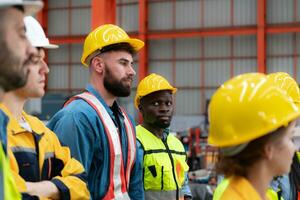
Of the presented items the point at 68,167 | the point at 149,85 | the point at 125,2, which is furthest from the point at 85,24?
the point at 68,167

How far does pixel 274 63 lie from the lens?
17.9m

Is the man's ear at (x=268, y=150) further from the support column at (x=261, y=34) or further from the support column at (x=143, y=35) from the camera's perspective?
the support column at (x=143, y=35)

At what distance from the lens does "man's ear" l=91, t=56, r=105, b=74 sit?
3766 millimetres

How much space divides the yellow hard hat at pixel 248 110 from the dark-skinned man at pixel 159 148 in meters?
2.37

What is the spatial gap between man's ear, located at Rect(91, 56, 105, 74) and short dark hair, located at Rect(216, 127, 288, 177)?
181cm

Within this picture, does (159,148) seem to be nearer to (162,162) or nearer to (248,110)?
(162,162)

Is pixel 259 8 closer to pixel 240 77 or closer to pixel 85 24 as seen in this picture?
pixel 85 24

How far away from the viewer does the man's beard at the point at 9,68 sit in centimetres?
186

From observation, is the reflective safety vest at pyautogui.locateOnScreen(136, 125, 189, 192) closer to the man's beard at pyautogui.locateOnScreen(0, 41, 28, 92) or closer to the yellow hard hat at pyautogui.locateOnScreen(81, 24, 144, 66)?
the yellow hard hat at pyautogui.locateOnScreen(81, 24, 144, 66)

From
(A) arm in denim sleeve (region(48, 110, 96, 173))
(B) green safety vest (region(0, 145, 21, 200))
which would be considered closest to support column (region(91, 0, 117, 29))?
(A) arm in denim sleeve (region(48, 110, 96, 173))

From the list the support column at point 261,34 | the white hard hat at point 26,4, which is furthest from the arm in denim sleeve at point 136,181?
the support column at point 261,34

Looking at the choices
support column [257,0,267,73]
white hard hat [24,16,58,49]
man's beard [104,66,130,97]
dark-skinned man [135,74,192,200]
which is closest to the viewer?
white hard hat [24,16,58,49]

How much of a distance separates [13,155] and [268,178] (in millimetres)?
1106

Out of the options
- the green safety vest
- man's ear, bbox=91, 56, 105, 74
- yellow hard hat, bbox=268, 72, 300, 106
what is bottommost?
the green safety vest
